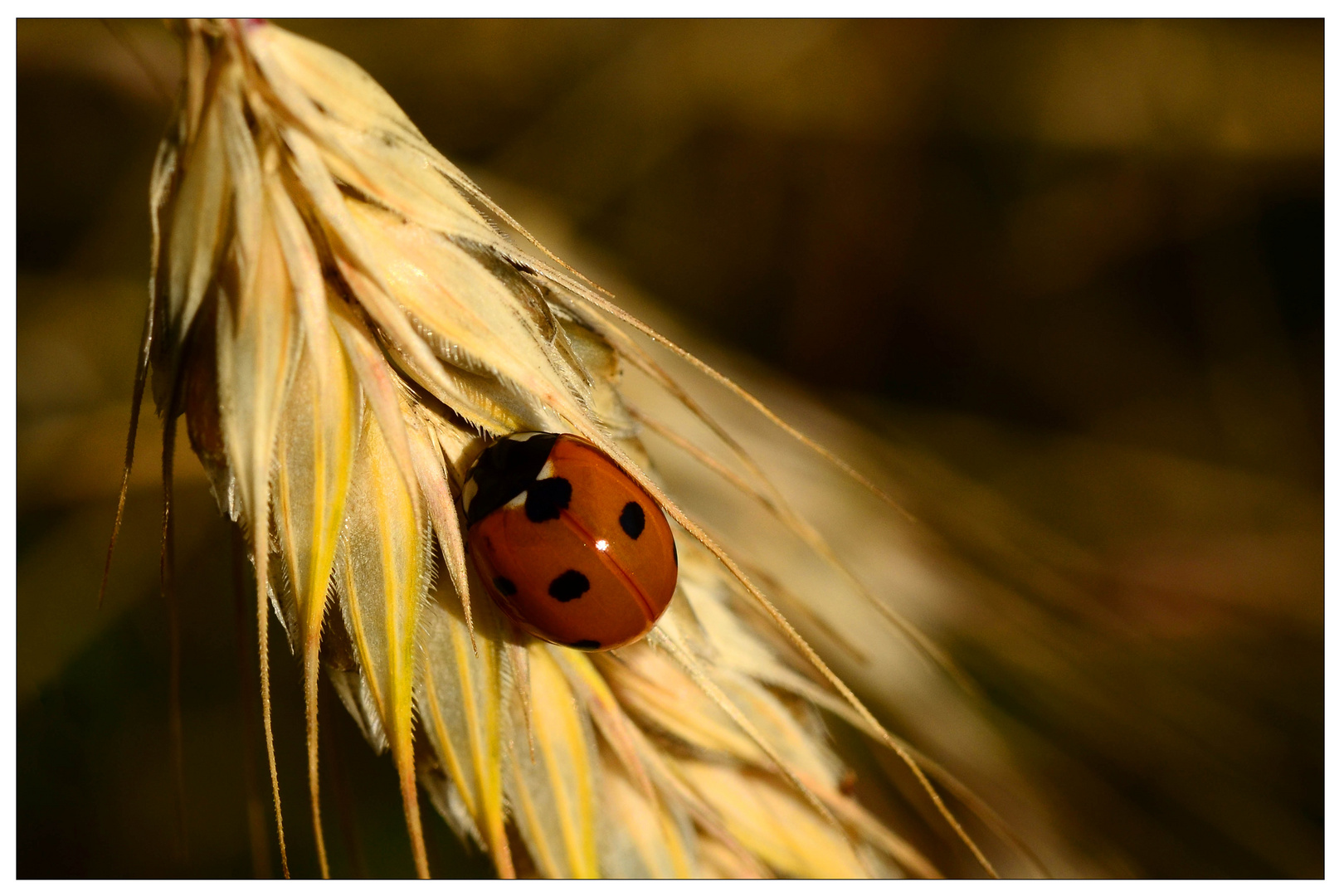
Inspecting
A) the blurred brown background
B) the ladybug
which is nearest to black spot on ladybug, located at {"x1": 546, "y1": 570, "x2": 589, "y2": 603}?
the ladybug

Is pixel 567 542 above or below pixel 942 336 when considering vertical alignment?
below

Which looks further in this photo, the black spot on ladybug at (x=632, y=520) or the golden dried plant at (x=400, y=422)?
the black spot on ladybug at (x=632, y=520)

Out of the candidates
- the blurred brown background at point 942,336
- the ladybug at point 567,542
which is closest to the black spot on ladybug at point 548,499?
the ladybug at point 567,542

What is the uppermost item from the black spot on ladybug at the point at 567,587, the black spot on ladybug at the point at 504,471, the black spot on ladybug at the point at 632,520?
the black spot on ladybug at the point at 504,471

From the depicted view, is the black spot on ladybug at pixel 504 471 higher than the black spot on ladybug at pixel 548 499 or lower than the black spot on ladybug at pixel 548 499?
higher

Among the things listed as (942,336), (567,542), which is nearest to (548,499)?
(567,542)

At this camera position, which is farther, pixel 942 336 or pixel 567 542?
pixel 942 336

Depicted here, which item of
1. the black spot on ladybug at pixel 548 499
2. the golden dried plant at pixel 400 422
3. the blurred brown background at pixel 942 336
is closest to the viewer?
the golden dried plant at pixel 400 422

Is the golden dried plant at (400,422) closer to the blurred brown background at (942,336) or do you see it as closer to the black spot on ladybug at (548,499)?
the black spot on ladybug at (548,499)

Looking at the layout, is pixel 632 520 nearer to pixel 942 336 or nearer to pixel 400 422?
pixel 400 422
